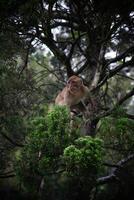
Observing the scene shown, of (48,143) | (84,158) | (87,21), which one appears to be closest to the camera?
(84,158)

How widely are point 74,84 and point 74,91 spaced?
142 millimetres

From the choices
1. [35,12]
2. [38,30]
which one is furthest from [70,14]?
[35,12]

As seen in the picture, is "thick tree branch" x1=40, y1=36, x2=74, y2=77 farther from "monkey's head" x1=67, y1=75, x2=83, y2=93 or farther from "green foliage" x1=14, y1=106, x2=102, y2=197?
"green foliage" x1=14, y1=106, x2=102, y2=197

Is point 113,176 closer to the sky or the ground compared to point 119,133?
closer to the ground

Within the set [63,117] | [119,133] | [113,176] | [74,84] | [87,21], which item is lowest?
[113,176]

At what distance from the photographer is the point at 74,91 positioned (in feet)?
24.5

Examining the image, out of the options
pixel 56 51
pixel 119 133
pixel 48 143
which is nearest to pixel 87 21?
pixel 56 51

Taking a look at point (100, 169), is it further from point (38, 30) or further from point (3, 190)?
point (3, 190)

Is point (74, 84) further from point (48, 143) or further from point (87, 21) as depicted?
point (48, 143)

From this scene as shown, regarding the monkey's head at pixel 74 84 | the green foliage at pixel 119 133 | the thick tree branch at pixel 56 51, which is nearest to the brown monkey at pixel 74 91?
the monkey's head at pixel 74 84

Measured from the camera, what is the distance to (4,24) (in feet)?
20.7

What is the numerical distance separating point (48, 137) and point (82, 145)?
1.82 ft

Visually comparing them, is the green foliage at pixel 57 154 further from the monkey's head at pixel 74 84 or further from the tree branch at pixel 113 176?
the tree branch at pixel 113 176

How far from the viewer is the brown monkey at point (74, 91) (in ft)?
24.3
